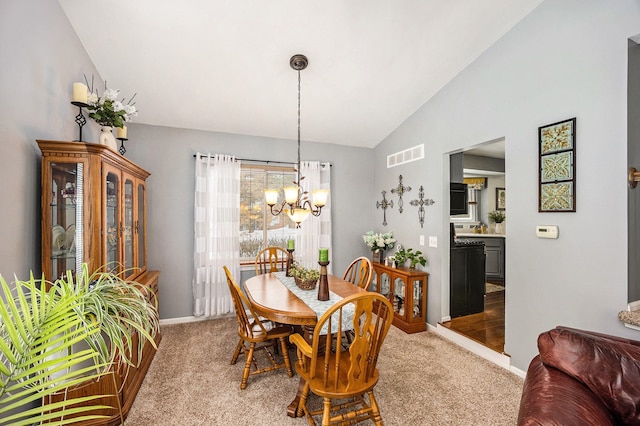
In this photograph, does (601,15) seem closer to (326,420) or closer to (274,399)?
(326,420)

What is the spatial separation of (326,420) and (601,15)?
3.31m

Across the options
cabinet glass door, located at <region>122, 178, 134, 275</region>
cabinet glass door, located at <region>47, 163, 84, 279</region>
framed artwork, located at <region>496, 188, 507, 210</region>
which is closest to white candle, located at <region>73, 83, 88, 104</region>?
cabinet glass door, located at <region>47, 163, 84, 279</region>

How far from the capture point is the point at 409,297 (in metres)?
3.60

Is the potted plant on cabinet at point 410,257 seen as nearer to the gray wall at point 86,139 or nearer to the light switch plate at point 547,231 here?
the gray wall at point 86,139

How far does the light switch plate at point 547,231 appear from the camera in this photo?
239 cm

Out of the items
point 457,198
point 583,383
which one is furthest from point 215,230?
point 583,383

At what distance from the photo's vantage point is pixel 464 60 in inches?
121

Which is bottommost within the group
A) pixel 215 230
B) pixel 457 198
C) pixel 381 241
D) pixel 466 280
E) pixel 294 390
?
pixel 294 390

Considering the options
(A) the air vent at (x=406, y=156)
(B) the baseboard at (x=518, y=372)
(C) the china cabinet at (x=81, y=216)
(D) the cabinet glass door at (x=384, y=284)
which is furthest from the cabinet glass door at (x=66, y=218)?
(B) the baseboard at (x=518, y=372)

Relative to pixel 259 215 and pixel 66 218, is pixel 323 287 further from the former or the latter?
pixel 259 215

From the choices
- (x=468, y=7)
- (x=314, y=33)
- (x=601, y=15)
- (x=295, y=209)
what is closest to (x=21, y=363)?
(x=295, y=209)

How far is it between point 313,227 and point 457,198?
1.99m

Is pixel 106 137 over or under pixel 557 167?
over

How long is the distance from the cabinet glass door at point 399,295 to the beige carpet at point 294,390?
588mm
